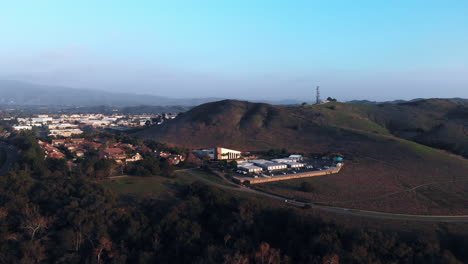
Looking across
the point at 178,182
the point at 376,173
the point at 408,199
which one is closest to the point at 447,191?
the point at 408,199

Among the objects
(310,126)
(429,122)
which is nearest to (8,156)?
(310,126)

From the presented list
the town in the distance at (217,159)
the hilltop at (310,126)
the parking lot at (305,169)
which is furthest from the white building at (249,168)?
the hilltop at (310,126)

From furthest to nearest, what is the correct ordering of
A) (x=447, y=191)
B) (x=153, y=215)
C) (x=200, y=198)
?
(x=447, y=191), (x=200, y=198), (x=153, y=215)

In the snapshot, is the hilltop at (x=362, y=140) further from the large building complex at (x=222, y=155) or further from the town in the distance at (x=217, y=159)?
the large building complex at (x=222, y=155)

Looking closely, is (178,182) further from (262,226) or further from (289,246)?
(289,246)

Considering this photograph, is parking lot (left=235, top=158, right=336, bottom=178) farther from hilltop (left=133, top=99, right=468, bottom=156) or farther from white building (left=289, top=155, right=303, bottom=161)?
hilltop (left=133, top=99, right=468, bottom=156)

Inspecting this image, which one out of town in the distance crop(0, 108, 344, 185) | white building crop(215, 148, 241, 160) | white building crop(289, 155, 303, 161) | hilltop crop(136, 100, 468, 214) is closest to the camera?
hilltop crop(136, 100, 468, 214)

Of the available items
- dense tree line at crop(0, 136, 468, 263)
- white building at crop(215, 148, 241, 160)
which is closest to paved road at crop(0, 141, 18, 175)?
dense tree line at crop(0, 136, 468, 263)
